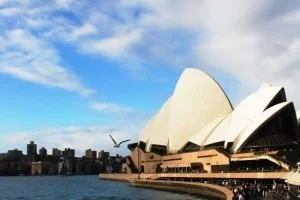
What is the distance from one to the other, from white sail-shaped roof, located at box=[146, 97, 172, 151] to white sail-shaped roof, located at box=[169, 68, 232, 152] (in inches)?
192

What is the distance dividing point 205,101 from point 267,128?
47.9 feet

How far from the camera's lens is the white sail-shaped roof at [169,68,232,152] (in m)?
65.4

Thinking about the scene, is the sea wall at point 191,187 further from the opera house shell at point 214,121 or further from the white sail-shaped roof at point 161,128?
the white sail-shaped roof at point 161,128

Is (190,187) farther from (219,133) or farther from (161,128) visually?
(161,128)

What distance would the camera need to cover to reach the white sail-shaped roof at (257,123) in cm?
5162

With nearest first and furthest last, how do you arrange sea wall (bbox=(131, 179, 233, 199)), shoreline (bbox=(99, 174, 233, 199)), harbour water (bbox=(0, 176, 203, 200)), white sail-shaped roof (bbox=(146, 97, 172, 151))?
shoreline (bbox=(99, 174, 233, 199))
sea wall (bbox=(131, 179, 233, 199))
harbour water (bbox=(0, 176, 203, 200))
white sail-shaped roof (bbox=(146, 97, 172, 151))

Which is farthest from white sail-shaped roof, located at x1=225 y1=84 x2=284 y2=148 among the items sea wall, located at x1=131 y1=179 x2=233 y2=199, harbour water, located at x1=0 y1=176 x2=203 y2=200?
harbour water, located at x1=0 y1=176 x2=203 y2=200

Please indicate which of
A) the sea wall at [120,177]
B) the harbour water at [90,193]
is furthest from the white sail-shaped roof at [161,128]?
the harbour water at [90,193]

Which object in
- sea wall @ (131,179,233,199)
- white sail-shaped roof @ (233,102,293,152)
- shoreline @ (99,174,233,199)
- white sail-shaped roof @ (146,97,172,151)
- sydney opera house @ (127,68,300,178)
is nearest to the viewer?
shoreline @ (99,174,233,199)

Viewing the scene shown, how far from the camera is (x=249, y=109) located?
54719 millimetres

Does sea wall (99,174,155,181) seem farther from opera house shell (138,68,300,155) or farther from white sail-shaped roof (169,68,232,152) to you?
white sail-shaped roof (169,68,232,152)

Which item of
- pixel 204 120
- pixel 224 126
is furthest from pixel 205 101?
pixel 224 126

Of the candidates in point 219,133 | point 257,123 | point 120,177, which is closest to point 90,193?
point 219,133

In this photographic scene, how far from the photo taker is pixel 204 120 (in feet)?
217
